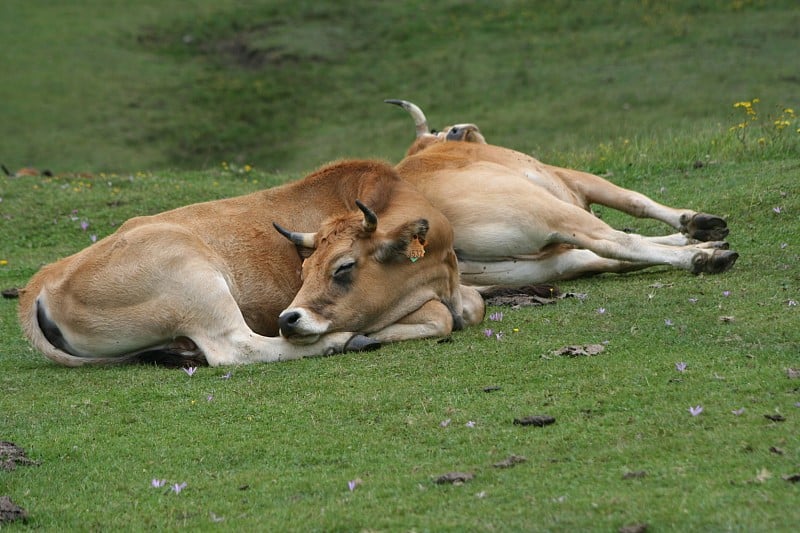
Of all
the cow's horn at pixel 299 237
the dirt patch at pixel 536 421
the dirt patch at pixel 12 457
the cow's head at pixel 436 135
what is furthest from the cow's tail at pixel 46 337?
the cow's head at pixel 436 135

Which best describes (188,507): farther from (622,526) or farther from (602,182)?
(602,182)

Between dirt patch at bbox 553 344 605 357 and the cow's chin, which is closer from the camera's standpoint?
dirt patch at bbox 553 344 605 357

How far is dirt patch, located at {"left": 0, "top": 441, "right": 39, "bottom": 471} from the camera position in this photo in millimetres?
5805

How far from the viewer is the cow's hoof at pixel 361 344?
782cm

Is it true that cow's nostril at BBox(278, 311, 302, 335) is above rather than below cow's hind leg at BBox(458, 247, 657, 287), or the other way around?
above

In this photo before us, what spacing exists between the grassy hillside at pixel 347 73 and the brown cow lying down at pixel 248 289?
14.4m

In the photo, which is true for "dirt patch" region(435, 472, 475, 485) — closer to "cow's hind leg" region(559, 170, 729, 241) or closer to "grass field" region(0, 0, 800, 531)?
"grass field" region(0, 0, 800, 531)

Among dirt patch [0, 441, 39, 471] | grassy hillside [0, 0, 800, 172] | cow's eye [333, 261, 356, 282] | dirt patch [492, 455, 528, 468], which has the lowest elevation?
grassy hillside [0, 0, 800, 172]

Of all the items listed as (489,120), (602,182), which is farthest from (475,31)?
(602,182)

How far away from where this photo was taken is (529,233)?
30.2ft

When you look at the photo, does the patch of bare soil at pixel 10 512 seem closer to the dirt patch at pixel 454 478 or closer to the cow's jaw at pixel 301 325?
the dirt patch at pixel 454 478

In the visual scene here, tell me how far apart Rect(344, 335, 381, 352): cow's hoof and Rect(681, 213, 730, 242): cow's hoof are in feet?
10.8

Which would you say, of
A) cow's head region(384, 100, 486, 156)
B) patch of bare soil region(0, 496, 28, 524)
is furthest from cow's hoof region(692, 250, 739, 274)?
patch of bare soil region(0, 496, 28, 524)

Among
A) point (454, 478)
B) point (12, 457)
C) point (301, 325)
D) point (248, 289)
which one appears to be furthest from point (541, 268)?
point (12, 457)
